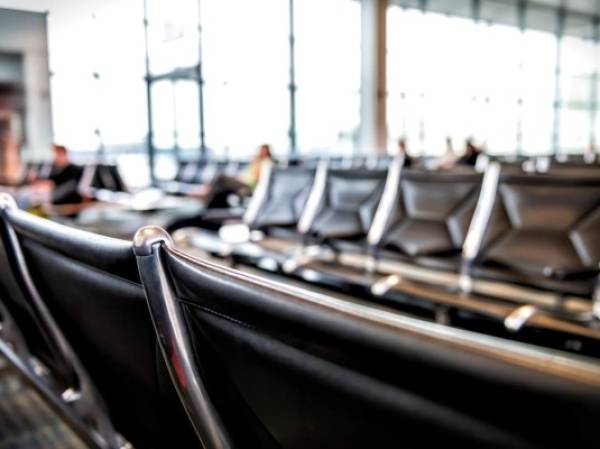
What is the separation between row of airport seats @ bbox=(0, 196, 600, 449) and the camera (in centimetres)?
35

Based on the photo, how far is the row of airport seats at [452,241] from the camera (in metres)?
2.09

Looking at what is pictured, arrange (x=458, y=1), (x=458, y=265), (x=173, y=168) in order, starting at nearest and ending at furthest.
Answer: (x=458, y=265) → (x=173, y=168) → (x=458, y=1)

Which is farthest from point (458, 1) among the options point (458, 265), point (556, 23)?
point (458, 265)

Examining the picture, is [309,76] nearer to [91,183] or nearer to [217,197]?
[91,183]

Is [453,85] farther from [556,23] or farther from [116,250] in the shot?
[116,250]

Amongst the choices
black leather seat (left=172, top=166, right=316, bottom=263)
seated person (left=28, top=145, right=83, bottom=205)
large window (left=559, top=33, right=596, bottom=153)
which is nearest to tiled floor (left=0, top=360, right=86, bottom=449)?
black leather seat (left=172, top=166, right=316, bottom=263)

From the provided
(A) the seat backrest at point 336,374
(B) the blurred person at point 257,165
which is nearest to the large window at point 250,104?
(B) the blurred person at point 257,165

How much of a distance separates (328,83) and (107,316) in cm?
1245

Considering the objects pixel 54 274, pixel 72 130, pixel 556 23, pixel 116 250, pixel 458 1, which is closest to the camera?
pixel 116 250

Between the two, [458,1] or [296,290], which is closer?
[296,290]

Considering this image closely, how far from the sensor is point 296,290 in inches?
19.5

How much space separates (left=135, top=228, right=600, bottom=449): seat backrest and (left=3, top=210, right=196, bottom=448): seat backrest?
0.37 ft

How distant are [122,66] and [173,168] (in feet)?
26.0

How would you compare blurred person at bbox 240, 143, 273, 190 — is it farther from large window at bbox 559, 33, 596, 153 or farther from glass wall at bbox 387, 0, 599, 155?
large window at bbox 559, 33, 596, 153
